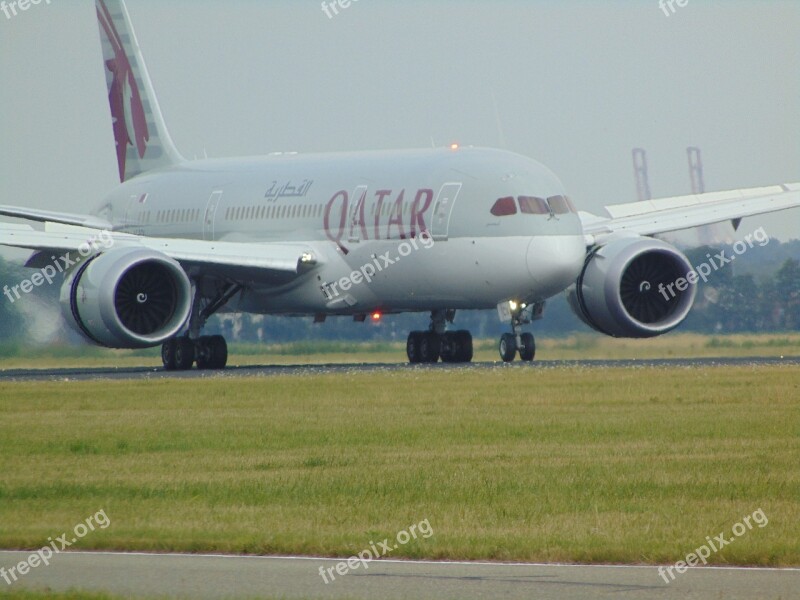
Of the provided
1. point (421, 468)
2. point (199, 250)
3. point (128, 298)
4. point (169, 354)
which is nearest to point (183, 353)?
point (169, 354)

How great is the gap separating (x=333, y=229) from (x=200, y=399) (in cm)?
1188

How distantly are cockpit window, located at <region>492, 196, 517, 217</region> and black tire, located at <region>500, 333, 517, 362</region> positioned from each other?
2661 mm

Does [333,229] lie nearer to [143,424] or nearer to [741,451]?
[143,424]

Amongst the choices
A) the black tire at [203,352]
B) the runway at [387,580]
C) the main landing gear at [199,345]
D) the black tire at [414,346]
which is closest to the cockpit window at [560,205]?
the black tire at [414,346]

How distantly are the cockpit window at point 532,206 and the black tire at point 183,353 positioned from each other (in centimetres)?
816

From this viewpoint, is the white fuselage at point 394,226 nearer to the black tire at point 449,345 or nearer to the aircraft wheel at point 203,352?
the black tire at point 449,345

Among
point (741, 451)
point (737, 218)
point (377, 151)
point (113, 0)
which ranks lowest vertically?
point (741, 451)

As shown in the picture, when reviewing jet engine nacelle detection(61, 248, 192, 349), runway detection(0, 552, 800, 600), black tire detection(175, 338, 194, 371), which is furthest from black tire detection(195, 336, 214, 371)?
runway detection(0, 552, 800, 600)

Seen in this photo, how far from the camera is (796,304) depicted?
41781 millimetres

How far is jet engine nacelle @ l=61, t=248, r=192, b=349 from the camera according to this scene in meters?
32.9

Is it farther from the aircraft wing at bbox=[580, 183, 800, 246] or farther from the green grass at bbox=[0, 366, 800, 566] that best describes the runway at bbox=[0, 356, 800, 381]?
the green grass at bbox=[0, 366, 800, 566]

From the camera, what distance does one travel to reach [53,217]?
41.8 m

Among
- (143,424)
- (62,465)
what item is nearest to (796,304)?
(143,424)

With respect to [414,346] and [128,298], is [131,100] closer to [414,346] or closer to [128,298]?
[128,298]
